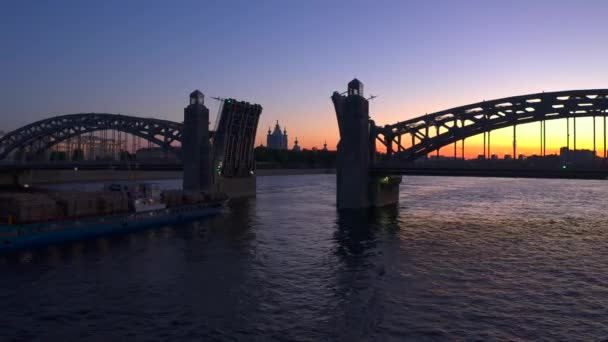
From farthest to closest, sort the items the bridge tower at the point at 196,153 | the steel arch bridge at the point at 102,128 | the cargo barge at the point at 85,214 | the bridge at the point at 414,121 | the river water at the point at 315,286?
the steel arch bridge at the point at 102,128 → the bridge tower at the point at 196,153 → the bridge at the point at 414,121 → the cargo barge at the point at 85,214 → the river water at the point at 315,286

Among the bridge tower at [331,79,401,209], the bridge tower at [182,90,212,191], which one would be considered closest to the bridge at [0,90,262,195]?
the bridge tower at [182,90,212,191]

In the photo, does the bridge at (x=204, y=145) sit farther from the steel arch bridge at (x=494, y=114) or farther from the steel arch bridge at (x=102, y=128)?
the steel arch bridge at (x=494, y=114)

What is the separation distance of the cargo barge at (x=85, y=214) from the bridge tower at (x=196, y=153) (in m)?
17.5

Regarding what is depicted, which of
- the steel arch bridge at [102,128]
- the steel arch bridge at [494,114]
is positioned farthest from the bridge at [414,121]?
the steel arch bridge at [102,128]

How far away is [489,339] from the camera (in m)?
19.4

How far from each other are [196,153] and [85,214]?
3460cm

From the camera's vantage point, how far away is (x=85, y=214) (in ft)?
156

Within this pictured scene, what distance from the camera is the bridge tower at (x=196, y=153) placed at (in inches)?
3194

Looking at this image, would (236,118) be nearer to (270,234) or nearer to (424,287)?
(270,234)

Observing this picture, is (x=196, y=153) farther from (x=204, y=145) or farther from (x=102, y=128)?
(x=102, y=128)

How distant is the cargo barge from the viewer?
40.6 metres

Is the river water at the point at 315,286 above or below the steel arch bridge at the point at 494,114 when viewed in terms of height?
below

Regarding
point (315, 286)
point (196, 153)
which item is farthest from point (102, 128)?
point (315, 286)

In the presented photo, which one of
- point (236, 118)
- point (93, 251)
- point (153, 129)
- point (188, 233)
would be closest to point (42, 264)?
point (93, 251)
